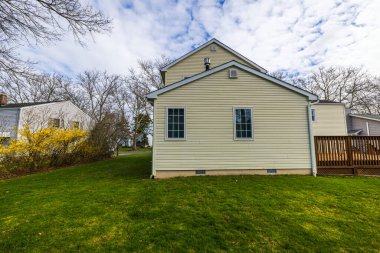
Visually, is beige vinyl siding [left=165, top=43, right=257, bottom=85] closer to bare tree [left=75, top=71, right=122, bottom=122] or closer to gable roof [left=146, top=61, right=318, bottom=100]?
gable roof [left=146, top=61, right=318, bottom=100]

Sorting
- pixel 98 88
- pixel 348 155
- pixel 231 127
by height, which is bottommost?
pixel 348 155

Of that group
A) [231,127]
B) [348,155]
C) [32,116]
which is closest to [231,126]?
[231,127]

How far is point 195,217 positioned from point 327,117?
15.0m

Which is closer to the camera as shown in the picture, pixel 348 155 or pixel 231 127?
pixel 231 127

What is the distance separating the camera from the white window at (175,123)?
7715mm

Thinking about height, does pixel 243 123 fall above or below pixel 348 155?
above

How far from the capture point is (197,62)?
1262 cm

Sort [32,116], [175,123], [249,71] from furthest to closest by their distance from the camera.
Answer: [32,116], [249,71], [175,123]

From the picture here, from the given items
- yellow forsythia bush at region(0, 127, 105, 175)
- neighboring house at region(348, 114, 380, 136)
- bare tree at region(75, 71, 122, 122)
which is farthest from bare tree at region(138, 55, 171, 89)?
neighboring house at region(348, 114, 380, 136)

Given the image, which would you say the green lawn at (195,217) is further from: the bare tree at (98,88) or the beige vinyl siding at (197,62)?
the bare tree at (98,88)

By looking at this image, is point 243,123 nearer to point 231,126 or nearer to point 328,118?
point 231,126

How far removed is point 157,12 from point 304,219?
33.6 feet

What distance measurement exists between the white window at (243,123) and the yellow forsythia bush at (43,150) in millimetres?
10450

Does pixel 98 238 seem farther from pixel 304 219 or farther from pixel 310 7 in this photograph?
pixel 310 7
